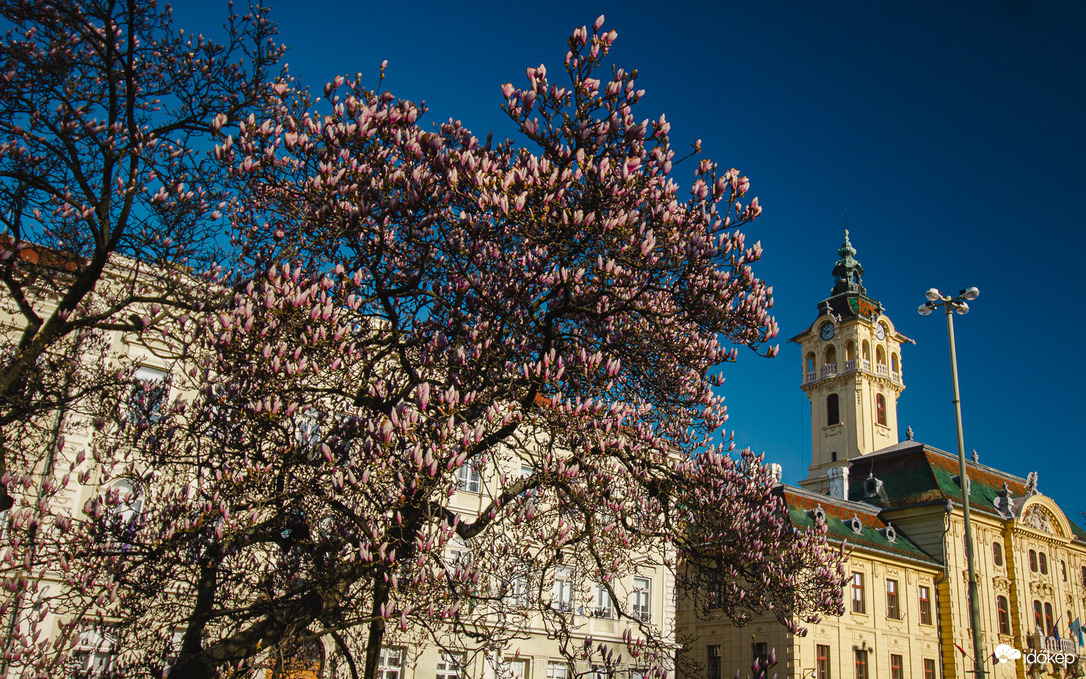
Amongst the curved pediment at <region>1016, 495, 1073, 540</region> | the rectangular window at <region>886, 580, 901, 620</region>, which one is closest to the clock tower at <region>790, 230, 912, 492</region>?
Answer: the curved pediment at <region>1016, 495, 1073, 540</region>

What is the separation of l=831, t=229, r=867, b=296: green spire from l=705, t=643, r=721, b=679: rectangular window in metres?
46.2

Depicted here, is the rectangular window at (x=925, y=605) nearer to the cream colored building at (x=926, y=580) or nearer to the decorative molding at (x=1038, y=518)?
the cream colored building at (x=926, y=580)

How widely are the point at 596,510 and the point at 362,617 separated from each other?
310 centimetres

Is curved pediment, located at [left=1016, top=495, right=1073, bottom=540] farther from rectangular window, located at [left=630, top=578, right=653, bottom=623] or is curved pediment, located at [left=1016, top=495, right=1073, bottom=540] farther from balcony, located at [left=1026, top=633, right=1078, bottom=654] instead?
rectangular window, located at [left=630, top=578, right=653, bottom=623]

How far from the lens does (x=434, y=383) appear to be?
955 centimetres

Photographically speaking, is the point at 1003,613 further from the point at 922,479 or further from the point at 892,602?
the point at 892,602

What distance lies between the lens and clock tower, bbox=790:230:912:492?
7006 cm

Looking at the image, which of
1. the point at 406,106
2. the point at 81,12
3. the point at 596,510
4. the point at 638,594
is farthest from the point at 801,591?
the point at 638,594

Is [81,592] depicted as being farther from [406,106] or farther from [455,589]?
[406,106]

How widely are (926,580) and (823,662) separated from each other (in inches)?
453

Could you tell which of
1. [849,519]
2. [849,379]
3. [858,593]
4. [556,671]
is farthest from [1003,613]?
[556,671]

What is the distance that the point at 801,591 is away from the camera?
1160 cm

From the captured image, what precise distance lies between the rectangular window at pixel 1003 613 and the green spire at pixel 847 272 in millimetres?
34863

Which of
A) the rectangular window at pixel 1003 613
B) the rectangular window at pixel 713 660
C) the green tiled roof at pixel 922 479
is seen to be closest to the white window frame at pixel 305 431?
the rectangular window at pixel 713 660
